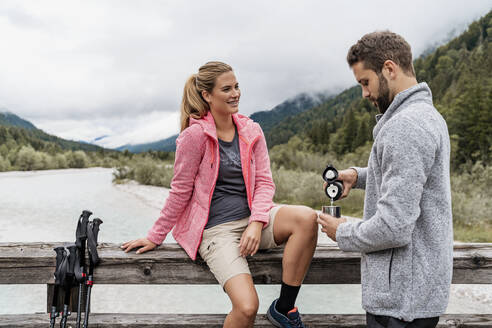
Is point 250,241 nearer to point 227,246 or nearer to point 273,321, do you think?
point 227,246

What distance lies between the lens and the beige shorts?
1.83 metres

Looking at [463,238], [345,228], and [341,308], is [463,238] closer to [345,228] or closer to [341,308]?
[341,308]

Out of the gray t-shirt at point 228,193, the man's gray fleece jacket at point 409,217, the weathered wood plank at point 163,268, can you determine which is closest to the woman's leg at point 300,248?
the weathered wood plank at point 163,268

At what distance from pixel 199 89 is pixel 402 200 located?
52.4 inches

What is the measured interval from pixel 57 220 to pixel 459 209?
1071 centimetres

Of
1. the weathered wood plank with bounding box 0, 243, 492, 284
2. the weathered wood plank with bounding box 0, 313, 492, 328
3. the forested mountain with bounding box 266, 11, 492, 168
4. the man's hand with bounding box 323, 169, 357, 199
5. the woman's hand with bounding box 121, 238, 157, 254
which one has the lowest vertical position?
the weathered wood plank with bounding box 0, 313, 492, 328

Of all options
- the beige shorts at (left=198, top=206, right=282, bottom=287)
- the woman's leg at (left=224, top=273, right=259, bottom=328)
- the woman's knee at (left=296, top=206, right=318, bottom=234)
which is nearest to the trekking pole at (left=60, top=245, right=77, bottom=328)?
the beige shorts at (left=198, top=206, right=282, bottom=287)

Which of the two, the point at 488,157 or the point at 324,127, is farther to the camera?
the point at 324,127

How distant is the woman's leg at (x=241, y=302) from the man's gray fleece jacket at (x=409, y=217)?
523 mm

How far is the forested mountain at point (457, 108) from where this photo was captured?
84.1ft

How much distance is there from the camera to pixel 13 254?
196 centimetres

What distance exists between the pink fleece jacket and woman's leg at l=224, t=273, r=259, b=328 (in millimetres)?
299

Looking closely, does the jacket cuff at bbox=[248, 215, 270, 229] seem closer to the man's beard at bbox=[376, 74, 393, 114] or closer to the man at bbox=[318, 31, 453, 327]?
the man at bbox=[318, 31, 453, 327]

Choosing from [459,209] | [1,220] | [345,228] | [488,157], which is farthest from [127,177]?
[345,228]
